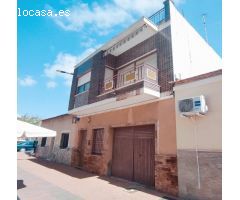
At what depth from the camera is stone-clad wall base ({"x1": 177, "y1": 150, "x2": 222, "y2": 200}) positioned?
18.5ft

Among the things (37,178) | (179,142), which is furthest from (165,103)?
(37,178)

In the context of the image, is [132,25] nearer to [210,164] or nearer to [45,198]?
[210,164]

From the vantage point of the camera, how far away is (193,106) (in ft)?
Result: 20.6

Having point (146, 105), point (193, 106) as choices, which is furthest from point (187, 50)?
point (193, 106)

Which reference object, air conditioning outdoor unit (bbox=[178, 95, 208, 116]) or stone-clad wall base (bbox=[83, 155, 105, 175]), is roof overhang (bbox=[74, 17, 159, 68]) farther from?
stone-clad wall base (bbox=[83, 155, 105, 175])

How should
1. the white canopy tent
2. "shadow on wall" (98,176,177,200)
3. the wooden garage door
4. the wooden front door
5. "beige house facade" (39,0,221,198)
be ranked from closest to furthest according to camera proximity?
the white canopy tent
"shadow on wall" (98,176,177,200)
"beige house facade" (39,0,221,198)
the wooden garage door
the wooden front door

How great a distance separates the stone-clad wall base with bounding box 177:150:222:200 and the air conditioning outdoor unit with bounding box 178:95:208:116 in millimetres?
1287

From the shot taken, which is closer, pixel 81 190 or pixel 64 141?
pixel 81 190

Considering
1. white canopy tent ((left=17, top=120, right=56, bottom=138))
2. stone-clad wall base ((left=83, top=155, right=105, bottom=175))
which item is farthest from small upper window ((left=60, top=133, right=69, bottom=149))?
white canopy tent ((left=17, top=120, right=56, bottom=138))

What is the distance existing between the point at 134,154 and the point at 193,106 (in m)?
Result: 4.02

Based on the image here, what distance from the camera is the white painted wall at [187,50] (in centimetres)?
850

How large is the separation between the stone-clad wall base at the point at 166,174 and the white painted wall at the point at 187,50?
11.5 ft

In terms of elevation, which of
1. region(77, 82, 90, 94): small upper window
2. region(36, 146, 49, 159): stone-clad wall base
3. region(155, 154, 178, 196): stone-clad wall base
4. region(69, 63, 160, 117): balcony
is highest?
region(77, 82, 90, 94): small upper window

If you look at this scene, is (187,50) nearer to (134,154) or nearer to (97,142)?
(134,154)
